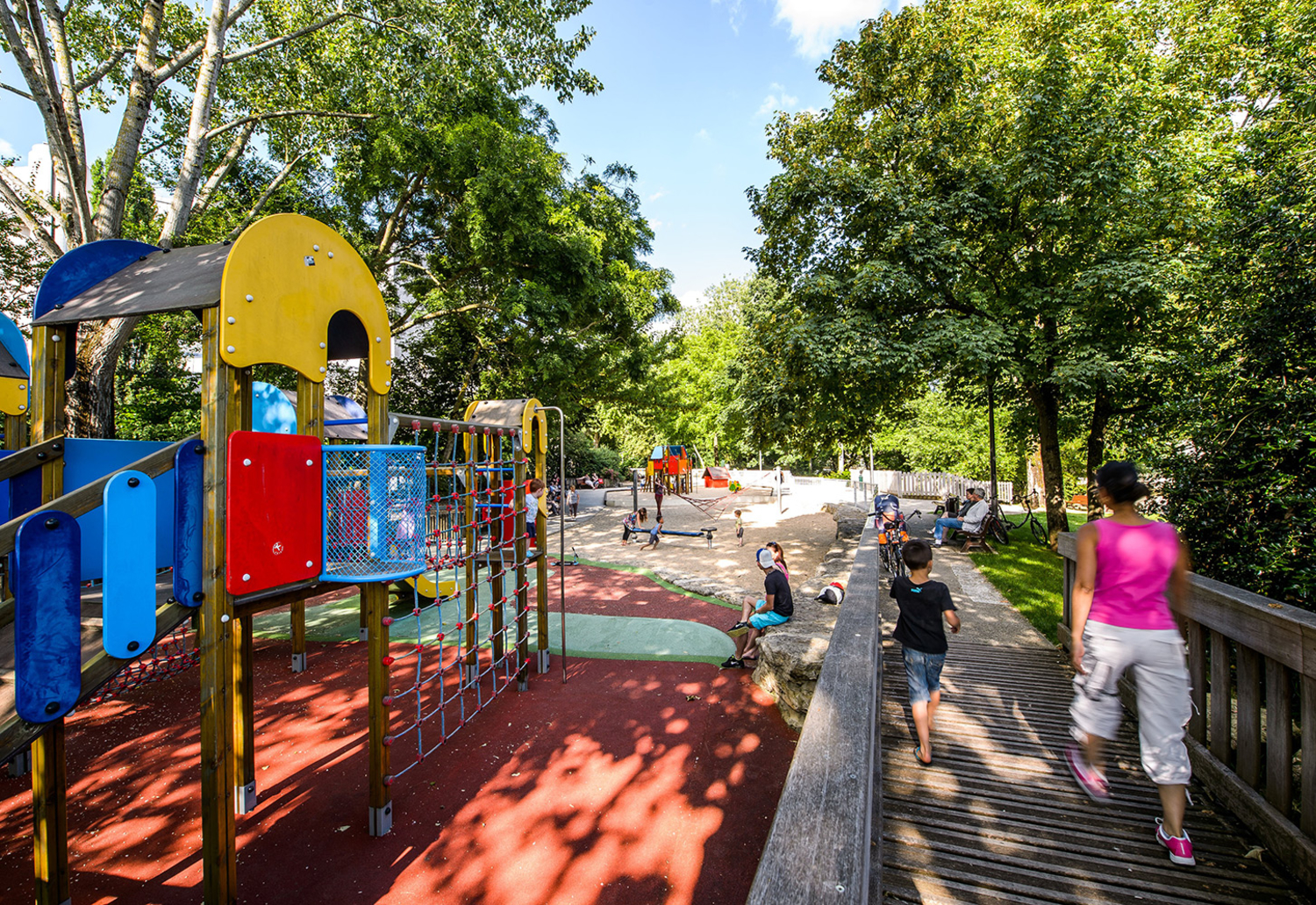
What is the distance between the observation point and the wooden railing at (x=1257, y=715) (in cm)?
251

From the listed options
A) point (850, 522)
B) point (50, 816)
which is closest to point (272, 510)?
point (50, 816)

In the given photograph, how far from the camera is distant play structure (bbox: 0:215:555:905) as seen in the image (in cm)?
242

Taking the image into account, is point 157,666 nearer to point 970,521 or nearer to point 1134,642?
point 1134,642

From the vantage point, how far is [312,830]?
3.91 m

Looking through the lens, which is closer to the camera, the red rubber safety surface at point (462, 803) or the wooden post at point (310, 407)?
the red rubber safety surface at point (462, 803)

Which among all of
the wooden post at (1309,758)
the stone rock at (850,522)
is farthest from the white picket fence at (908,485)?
the wooden post at (1309,758)

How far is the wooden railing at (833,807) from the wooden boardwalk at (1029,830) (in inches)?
10.6

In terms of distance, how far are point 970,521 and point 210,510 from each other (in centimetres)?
1412

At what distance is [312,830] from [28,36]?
1034 cm

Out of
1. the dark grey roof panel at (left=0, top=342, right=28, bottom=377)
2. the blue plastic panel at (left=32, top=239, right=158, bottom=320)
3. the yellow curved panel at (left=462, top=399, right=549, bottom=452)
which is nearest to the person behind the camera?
the blue plastic panel at (left=32, top=239, right=158, bottom=320)

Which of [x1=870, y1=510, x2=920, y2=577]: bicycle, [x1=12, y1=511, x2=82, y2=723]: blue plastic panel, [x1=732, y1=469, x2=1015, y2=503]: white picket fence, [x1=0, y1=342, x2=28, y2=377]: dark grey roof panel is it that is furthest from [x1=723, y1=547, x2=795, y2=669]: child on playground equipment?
[x1=732, y1=469, x2=1015, y2=503]: white picket fence

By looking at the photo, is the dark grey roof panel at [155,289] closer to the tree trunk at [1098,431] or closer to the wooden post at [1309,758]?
the wooden post at [1309,758]

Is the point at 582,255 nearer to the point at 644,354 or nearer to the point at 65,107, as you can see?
the point at 644,354

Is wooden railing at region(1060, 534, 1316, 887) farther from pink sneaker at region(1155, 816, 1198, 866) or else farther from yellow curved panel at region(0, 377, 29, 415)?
yellow curved panel at region(0, 377, 29, 415)
